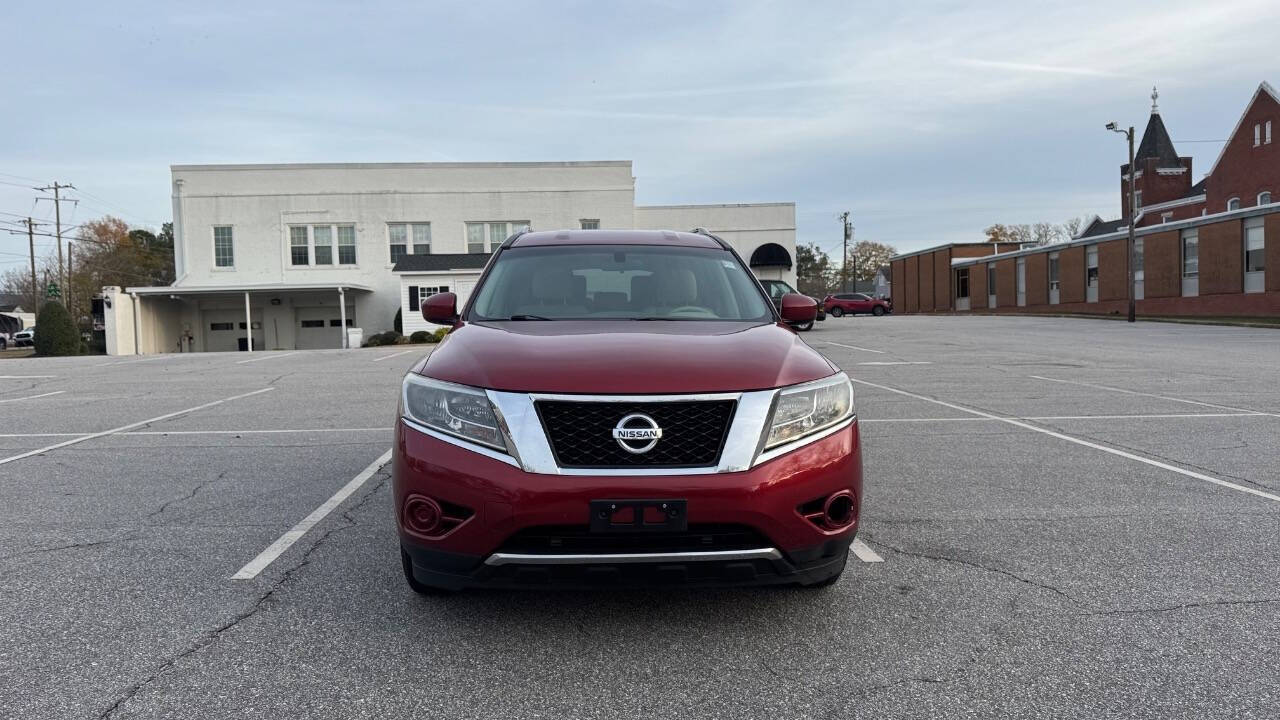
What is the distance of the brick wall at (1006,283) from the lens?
53.8 metres

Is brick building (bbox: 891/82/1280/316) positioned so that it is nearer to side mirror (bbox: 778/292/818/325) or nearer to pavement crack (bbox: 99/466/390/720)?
side mirror (bbox: 778/292/818/325)

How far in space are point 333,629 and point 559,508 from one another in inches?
48.0

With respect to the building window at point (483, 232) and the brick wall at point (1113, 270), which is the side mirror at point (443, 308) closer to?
the building window at point (483, 232)

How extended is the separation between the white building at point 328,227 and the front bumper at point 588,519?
4037 centimetres

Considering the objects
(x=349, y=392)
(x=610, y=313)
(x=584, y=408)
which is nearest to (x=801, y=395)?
(x=584, y=408)

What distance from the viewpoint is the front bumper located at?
3.12 metres

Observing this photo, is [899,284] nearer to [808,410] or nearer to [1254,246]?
[1254,246]

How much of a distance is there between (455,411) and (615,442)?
26.3 inches

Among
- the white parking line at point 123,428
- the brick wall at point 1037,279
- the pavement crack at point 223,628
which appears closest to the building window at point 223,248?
the white parking line at point 123,428

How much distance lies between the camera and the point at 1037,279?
167 feet

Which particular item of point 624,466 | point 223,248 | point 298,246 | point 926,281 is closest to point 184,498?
point 624,466

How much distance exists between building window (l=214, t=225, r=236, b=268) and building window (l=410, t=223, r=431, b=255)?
357 inches

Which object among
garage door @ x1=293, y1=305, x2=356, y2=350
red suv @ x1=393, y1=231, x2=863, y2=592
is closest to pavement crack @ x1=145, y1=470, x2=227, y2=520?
red suv @ x1=393, y1=231, x2=863, y2=592

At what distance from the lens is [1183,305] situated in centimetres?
3897
